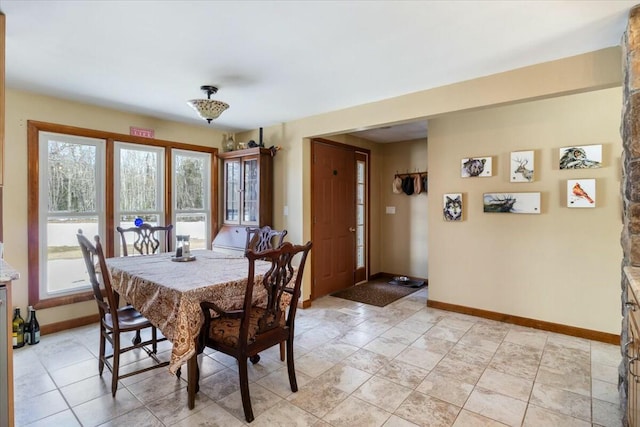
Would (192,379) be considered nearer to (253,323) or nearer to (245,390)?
(245,390)

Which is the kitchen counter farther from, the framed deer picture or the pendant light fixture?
the framed deer picture

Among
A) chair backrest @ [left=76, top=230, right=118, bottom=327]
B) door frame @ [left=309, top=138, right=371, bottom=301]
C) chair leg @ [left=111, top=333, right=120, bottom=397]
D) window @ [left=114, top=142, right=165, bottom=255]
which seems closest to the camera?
chair backrest @ [left=76, top=230, right=118, bottom=327]

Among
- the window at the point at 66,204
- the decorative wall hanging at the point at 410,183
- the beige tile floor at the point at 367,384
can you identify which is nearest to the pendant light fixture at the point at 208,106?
the window at the point at 66,204

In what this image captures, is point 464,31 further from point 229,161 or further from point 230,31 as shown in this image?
point 229,161

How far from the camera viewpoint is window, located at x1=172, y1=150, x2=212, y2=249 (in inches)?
175

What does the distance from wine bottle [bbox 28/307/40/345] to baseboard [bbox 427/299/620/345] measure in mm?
4164

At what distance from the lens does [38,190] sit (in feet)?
10.9

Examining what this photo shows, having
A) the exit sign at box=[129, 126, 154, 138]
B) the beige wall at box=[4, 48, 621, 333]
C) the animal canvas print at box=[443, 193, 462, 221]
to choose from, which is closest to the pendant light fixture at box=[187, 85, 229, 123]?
the beige wall at box=[4, 48, 621, 333]

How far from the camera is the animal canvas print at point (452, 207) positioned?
3947 mm

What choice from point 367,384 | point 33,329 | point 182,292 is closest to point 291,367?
point 367,384

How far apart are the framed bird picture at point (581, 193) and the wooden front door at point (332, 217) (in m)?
2.75

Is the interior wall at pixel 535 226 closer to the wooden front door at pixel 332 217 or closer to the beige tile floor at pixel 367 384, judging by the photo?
the beige tile floor at pixel 367 384

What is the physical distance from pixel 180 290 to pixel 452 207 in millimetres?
3179

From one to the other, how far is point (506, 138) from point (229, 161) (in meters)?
3.50
